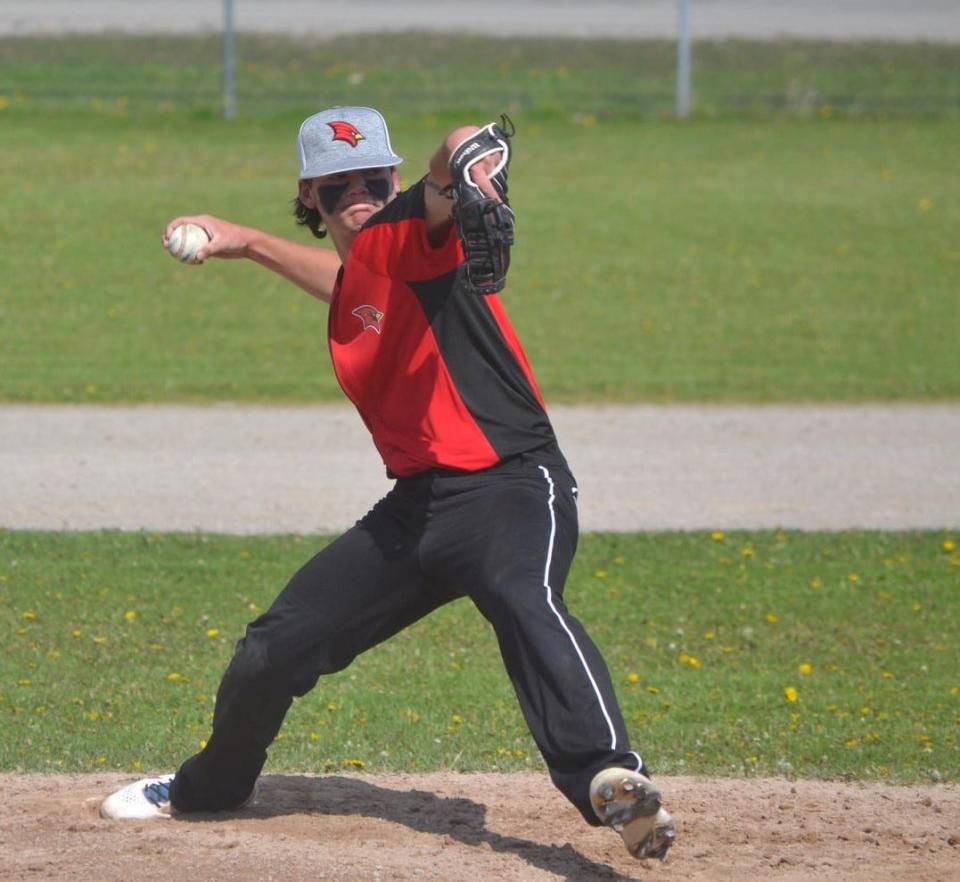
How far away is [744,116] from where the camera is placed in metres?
23.8

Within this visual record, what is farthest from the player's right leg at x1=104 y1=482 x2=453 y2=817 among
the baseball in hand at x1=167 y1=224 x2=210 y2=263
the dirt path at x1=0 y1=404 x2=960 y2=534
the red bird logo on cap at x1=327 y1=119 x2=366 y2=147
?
the dirt path at x1=0 y1=404 x2=960 y2=534

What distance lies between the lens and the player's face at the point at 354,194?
17.2 ft

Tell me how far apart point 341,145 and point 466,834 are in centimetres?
220

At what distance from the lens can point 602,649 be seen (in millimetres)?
7852

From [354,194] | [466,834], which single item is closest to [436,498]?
[354,194]

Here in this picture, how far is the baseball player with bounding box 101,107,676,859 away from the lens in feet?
15.3

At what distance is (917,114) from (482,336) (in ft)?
67.5

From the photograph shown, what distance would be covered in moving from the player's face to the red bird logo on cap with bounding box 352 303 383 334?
0.35 m

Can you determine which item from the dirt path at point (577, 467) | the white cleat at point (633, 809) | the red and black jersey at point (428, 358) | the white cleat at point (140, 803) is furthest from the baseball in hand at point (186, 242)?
the dirt path at point (577, 467)

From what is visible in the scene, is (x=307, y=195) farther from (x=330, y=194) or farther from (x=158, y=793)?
(x=158, y=793)

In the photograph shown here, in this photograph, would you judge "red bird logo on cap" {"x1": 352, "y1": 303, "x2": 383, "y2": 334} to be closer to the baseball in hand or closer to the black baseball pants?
the black baseball pants

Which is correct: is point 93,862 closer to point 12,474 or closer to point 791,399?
point 12,474

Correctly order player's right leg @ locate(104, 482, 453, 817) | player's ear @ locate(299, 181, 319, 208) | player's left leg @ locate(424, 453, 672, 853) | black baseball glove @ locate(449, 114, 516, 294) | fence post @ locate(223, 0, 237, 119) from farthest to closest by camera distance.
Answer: fence post @ locate(223, 0, 237, 119) < player's ear @ locate(299, 181, 319, 208) < player's right leg @ locate(104, 482, 453, 817) < player's left leg @ locate(424, 453, 672, 853) < black baseball glove @ locate(449, 114, 516, 294)

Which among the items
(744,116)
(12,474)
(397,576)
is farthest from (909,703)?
(744,116)
